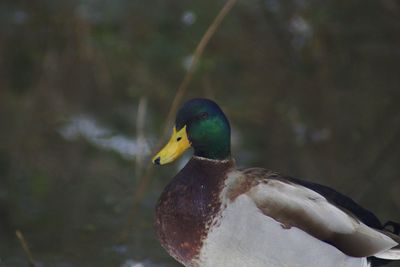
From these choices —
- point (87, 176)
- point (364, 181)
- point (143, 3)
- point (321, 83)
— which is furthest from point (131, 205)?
point (143, 3)

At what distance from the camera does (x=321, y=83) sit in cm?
761

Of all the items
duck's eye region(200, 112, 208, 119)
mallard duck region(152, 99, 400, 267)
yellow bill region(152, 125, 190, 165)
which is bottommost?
mallard duck region(152, 99, 400, 267)

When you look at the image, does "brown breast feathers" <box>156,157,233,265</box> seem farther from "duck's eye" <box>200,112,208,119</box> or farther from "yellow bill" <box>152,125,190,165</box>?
"duck's eye" <box>200,112,208,119</box>

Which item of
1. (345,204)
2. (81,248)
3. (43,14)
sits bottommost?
(81,248)

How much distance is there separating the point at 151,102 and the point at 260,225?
322cm

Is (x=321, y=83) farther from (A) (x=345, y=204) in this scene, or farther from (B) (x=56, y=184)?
(A) (x=345, y=204)

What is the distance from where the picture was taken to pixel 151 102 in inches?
287

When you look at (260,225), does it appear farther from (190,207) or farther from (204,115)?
(204,115)

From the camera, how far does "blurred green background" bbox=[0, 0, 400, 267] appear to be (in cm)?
579

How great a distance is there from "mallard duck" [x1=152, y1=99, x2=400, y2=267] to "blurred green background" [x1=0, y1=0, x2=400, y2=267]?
0.95m

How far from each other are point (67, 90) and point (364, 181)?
2.53 meters

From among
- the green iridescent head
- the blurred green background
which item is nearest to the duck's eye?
the green iridescent head

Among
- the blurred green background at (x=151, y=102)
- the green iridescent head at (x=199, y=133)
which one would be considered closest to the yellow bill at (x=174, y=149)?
the green iridescent head at (x=199, y=133)

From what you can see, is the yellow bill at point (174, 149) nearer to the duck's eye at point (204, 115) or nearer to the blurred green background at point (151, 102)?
the duck's eye at point (204, 115)
